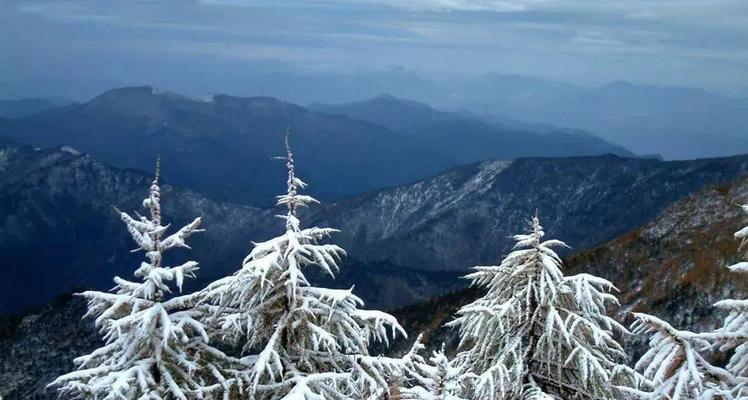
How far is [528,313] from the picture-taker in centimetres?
1324

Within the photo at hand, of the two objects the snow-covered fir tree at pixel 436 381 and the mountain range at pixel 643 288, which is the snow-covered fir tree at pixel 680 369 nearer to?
the snow-covered fir tree at pixel 436 381

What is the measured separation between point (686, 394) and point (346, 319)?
6.05 m

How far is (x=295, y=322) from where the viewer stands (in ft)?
39.7

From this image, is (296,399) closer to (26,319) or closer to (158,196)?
(158,196)

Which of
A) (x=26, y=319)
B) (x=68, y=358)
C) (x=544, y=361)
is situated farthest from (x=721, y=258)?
(x=26, y=319)

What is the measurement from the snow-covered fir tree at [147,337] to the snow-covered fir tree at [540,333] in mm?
5307

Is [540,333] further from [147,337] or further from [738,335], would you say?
[147,337]

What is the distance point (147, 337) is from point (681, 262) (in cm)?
12124

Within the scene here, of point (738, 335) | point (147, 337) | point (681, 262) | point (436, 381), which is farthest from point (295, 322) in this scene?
point (681, 262)

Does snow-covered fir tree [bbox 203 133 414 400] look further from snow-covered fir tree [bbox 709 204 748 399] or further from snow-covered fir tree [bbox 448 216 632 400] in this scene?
snow-covered fir tree [bbox 709 204 748 399]

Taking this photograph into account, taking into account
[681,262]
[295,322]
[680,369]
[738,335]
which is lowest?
[681,262]

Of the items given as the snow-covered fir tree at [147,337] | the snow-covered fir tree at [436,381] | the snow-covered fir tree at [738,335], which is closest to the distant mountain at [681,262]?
the snow-covered fir tree at [436,381]

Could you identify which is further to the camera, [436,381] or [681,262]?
[681,262]

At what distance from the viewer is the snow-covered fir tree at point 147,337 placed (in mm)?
10992
